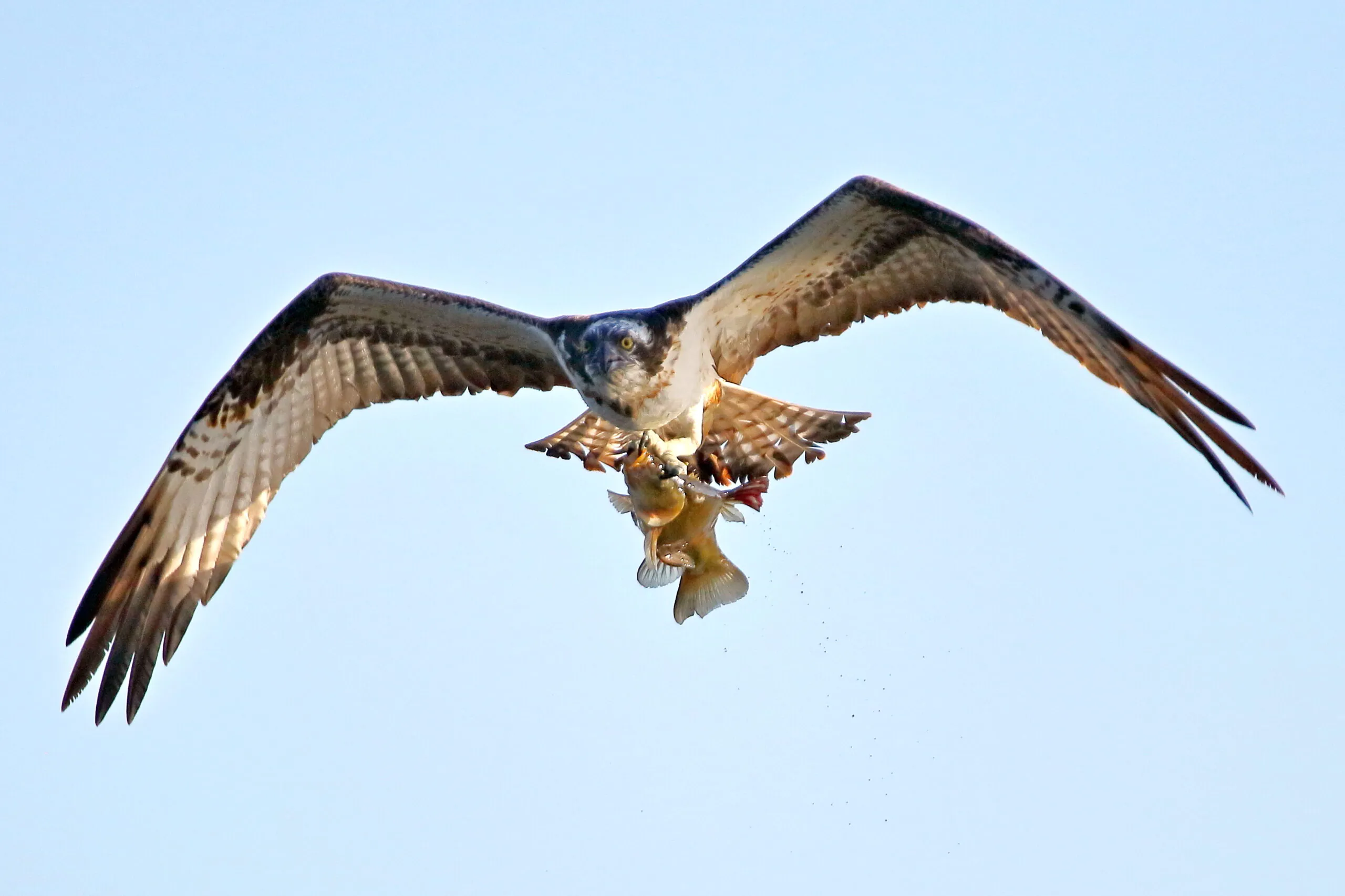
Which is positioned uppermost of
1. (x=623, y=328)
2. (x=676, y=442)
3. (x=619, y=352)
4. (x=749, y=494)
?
(x=623, y=328)

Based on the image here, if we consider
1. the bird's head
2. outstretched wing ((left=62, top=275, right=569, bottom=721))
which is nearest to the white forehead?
the bird's head

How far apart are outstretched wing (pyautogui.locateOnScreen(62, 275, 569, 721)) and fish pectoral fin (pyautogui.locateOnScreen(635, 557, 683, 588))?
1.32 meters

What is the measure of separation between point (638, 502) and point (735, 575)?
2.57 ft

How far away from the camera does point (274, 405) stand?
36.0 ft

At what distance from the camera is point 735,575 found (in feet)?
34.9

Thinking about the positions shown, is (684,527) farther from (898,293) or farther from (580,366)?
(898,293)

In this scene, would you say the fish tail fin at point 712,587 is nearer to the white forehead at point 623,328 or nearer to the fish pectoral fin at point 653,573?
the fish pectoral fin at point 653,573

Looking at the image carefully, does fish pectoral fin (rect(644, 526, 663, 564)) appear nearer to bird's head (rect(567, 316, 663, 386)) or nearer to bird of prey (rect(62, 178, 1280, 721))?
bird of prey (rect(62, 178, 1280, 721))

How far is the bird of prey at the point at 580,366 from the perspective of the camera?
9.49 meters

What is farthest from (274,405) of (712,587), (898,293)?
(898,293)

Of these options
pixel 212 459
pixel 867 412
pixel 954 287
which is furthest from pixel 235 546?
→ pixel 954 287

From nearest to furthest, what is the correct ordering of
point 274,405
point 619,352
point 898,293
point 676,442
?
point 619,352 → point 898,293 → point 676,442 → point 274,405

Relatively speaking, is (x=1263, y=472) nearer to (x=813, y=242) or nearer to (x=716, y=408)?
(x=813, y=242)

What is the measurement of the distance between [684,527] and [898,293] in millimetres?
1897
